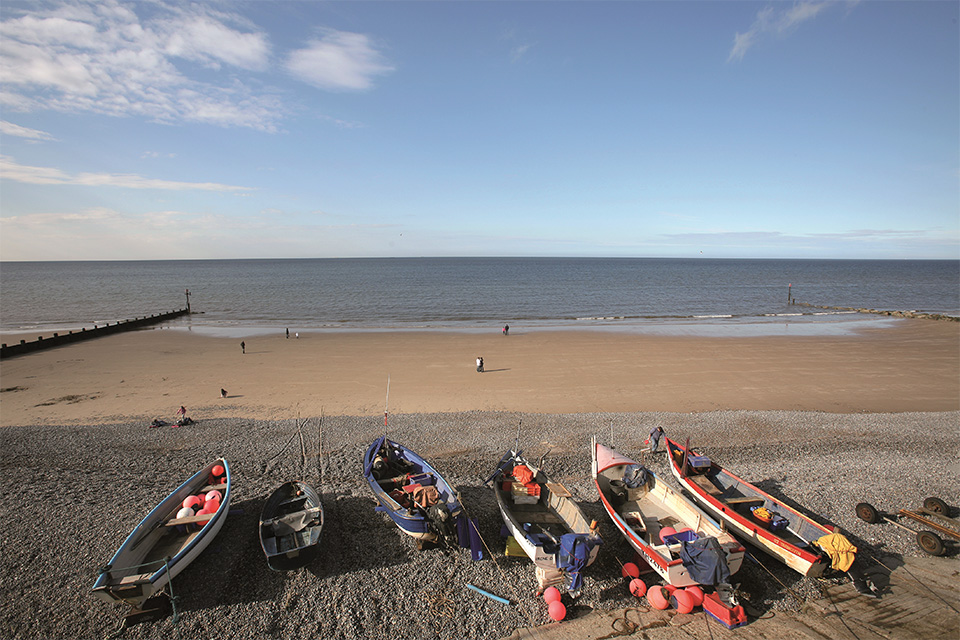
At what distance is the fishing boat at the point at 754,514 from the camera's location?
9281 mm

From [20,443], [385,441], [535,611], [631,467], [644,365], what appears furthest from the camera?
[644,365]

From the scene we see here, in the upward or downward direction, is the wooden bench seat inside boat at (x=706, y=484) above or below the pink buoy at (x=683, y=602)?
above

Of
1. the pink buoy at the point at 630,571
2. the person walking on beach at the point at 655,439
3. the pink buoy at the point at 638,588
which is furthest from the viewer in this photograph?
the person walking on beach at the point at 655,439

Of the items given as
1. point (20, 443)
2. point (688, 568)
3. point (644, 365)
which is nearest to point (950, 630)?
point (688, 568)

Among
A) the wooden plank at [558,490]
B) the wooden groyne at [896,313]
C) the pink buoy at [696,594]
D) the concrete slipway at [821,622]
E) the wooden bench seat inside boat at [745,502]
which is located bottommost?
the concrete slipway at [821,622]

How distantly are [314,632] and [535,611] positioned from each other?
13.7ft

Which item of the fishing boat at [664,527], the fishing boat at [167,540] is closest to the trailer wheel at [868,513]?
the fishing boat at [664,527]

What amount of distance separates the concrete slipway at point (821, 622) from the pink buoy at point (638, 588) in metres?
0.14

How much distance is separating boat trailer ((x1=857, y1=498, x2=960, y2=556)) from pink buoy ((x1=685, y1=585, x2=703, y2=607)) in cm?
595

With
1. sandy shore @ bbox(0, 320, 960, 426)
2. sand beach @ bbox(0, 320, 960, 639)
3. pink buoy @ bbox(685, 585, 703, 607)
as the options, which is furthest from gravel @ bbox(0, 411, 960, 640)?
sandy shore @ bbox(0, 320, 960, 426)

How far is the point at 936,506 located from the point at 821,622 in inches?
248

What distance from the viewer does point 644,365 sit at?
27.4 m

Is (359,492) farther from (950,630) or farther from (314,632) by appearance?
(950,630)

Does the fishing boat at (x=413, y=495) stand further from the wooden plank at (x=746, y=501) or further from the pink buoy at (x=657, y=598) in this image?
the wooden plank at (x=746, y=501)
